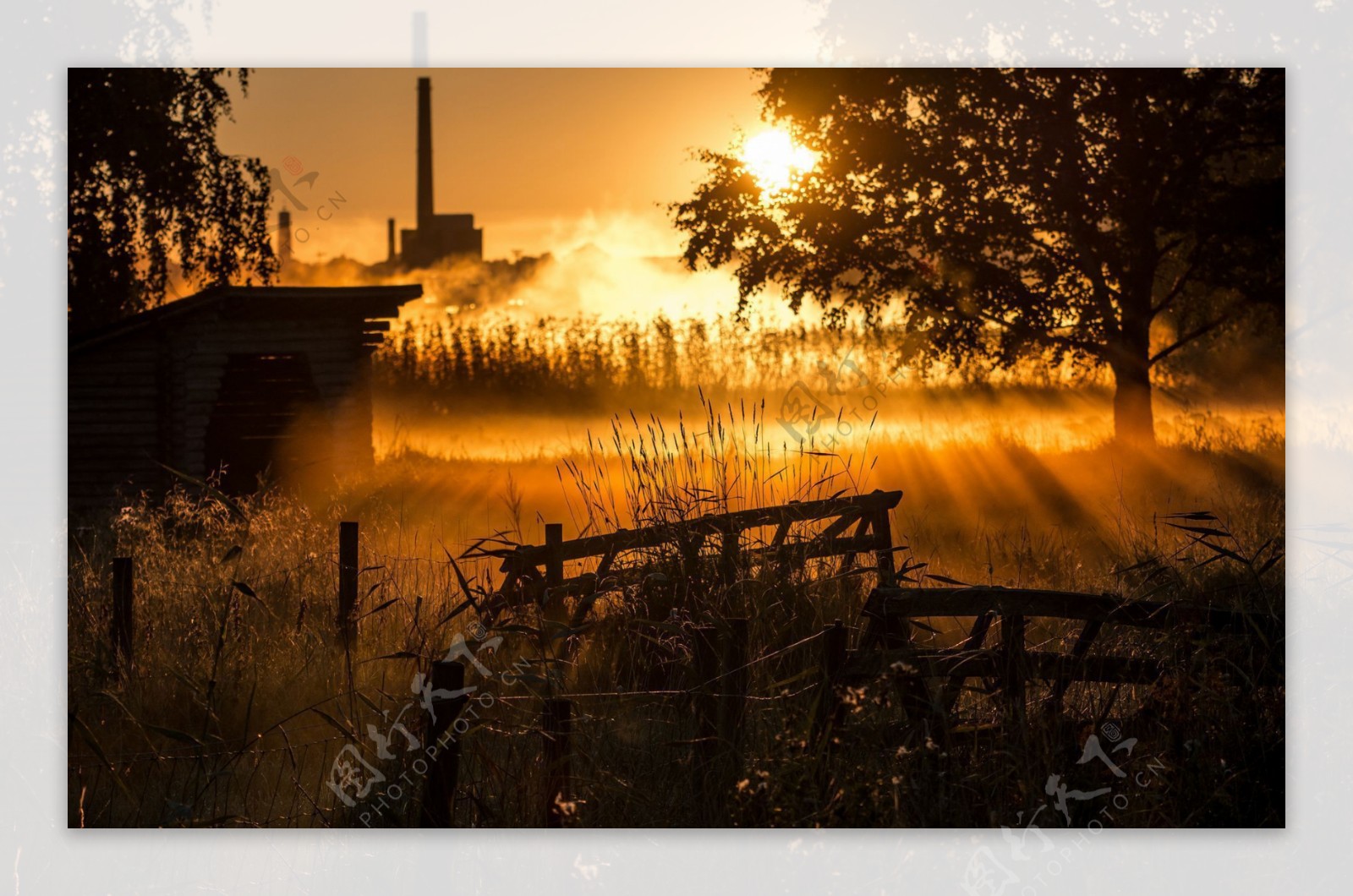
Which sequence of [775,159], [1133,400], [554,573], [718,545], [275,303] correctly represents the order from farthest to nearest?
[275,303], [1133,400], [775,159], [554,573], [718,545]

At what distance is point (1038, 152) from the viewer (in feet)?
19.0

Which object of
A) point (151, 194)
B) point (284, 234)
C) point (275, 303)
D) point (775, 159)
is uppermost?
point (775, 159)

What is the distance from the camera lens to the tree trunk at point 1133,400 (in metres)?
5.26

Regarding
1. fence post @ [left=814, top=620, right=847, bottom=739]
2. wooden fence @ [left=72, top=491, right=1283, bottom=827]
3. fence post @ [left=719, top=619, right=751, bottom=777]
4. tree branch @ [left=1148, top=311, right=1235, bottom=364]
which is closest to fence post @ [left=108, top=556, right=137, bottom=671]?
wooden fence @ [left=72, top=491, right=1283, bottom=827]

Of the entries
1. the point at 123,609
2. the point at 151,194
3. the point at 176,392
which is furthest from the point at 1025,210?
the point at 176,392

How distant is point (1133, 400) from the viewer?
17.7 feet

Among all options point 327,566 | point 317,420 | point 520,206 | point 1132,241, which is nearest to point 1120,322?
point 1132,241

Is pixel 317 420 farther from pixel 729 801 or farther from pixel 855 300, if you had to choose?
pixel 729 801

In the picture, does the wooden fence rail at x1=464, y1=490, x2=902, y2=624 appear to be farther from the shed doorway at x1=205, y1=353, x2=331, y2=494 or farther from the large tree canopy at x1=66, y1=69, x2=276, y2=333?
the shed doorway at x1=205, y1=353, x2=331, y2=494

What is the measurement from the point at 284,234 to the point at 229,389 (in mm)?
3468

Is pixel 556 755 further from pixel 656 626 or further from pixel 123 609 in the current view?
pixel 123 609

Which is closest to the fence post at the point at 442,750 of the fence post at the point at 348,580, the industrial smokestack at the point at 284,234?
the fence post at the point at 348,580

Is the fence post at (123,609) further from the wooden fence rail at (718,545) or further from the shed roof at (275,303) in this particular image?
the wooden fence rail at (718,545)

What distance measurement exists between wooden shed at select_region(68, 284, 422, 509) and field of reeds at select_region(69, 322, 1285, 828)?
40cm
